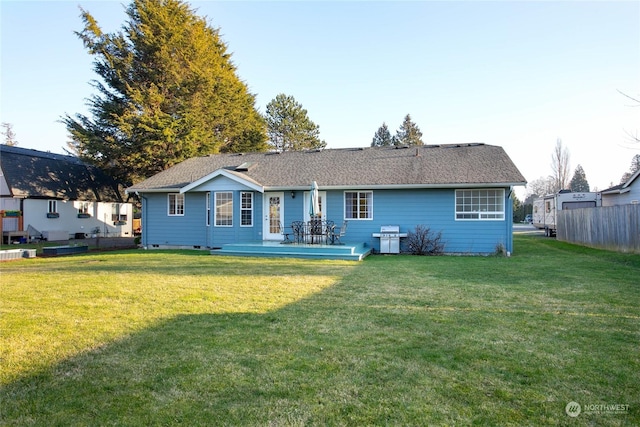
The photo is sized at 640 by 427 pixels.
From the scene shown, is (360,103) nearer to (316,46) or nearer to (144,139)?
(316,46)

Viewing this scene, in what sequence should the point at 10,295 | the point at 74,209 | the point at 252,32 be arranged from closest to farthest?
the point at 10,295 → the point at 252,32 → the point at 74,209

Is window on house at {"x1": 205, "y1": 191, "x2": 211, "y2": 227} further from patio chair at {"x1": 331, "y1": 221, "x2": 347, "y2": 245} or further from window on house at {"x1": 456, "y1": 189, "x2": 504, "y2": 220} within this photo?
window on house at {"x1": 456, "y1": 189, "x2": 504, "y2": 220}

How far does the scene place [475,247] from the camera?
1416 cm

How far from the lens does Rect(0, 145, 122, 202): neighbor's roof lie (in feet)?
73.7

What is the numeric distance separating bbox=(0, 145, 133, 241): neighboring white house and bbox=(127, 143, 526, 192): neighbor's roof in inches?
380

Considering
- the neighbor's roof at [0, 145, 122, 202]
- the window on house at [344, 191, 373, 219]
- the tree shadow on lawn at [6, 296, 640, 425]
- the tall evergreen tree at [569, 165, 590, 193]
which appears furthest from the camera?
the tall evergreen tree at [569, 165, 590, 193]

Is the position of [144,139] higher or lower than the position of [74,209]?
higher

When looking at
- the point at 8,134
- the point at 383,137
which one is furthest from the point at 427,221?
the point at 8,134

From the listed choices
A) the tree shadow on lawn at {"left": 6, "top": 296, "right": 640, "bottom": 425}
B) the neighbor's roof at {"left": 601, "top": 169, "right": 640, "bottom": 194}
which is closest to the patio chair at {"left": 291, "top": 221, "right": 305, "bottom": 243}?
the tree shadow on lawn at {"left": 6, "top": 296, "right": 640, "bottom": 425}

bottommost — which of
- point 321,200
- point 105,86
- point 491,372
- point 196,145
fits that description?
point 491,372

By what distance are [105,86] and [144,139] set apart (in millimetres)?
5161

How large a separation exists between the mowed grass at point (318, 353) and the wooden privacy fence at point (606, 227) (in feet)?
27.8

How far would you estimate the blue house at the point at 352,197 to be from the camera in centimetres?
1415

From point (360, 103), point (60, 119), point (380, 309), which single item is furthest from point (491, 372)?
point (60, 119)
